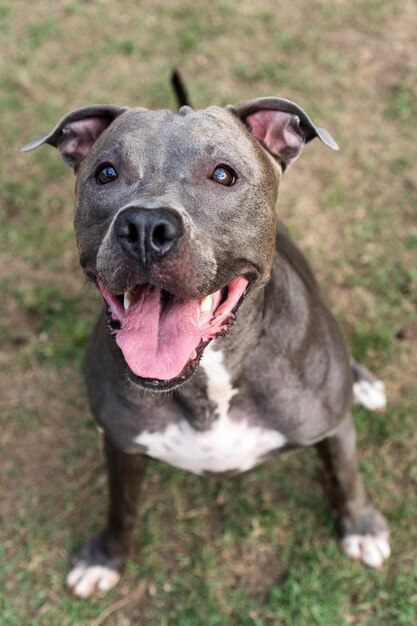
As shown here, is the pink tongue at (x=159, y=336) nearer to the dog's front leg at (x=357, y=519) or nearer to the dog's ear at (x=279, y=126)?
the dog's ear at (x=279, y=126)

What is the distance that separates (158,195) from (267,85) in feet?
12.1

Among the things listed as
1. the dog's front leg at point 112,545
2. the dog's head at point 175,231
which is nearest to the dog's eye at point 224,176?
the dog's head at point 175,231

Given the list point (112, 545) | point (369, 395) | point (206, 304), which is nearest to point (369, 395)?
point (369, 395)

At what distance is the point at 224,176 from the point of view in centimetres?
245

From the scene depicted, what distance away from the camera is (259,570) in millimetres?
3777

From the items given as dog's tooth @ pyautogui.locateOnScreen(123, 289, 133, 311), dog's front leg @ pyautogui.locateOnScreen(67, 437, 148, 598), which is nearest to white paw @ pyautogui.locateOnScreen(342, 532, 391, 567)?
dog's front leg @ pyautogui.locateOnScreen(67, 437, 148, 598)

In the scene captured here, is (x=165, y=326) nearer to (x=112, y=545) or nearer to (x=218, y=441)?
(x=218, y=441)

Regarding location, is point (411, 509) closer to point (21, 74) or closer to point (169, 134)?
point (169, 134)

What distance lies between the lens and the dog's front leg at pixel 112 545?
11.3ft

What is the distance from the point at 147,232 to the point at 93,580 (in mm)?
2262

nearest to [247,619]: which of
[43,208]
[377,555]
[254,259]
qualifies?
[377,555]

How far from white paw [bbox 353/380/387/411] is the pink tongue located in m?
1.93

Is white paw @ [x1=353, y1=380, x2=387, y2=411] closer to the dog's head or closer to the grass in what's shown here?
the grass

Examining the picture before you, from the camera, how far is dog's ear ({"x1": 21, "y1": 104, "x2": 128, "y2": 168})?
9.14 feet
